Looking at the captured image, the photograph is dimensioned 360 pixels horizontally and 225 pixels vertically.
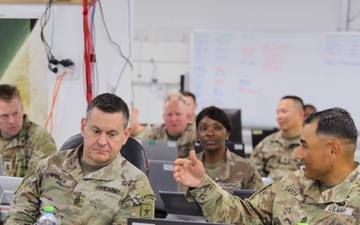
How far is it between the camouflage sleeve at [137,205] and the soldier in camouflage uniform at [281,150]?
2897 mm

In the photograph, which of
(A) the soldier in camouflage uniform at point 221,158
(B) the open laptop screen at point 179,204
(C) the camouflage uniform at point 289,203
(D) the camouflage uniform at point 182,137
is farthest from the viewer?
(D) the camouflage uniform at point 182,137

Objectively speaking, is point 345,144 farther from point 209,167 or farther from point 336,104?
point 336,104

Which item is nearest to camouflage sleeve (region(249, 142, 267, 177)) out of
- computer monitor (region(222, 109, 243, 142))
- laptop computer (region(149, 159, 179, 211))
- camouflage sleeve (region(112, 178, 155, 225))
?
computer monitor (region(222, 109, 243, 142))

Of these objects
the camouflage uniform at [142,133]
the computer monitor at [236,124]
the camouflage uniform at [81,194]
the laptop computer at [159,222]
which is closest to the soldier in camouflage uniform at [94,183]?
the camouflage uniform at [81,194]

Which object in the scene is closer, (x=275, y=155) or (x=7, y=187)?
(x=7, y=187)

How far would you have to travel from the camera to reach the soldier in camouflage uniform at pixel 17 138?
4.97m

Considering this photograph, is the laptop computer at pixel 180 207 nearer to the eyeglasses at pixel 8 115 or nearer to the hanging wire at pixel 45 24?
the eyeglasses at pixel 8 115

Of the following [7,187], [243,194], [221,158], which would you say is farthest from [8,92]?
[243,194]

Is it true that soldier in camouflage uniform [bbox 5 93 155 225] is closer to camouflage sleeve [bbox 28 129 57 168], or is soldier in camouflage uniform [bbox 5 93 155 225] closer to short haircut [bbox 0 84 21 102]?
camouflage sleeve [bbox 28 129 57 168]

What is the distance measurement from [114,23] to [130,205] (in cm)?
206

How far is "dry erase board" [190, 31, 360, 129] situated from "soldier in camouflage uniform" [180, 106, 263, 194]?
158 inches

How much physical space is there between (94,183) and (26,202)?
35cm

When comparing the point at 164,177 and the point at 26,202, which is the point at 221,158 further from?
the point at 26,202

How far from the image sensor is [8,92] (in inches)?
196
